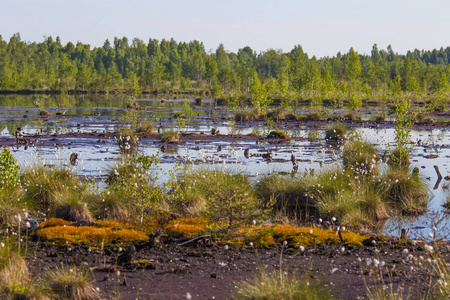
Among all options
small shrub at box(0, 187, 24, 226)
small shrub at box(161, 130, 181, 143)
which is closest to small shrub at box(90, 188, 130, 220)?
small shrub at box(0, 187, 24, 226)

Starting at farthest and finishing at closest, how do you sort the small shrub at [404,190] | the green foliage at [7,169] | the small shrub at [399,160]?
the small shrub at [399,160]
the small shrub at [404,190]
the green foliage at [7,169]

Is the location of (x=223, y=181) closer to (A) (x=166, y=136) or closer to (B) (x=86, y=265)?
(B) (x=86, y=265)

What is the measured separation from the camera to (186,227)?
37.6ft

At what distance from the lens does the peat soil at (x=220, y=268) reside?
7898 millimetres

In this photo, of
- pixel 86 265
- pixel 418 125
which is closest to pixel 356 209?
pixel 86 265

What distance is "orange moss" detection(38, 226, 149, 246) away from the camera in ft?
34.7

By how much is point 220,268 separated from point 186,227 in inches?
94.7

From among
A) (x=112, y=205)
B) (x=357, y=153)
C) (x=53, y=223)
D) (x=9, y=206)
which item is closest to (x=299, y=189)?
(x=112, y=205)

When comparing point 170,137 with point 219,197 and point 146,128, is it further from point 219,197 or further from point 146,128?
point 219,197

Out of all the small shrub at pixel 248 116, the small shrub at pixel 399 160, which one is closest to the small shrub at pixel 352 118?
the small shrub at pixel 248 116

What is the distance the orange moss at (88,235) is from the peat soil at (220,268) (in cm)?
37

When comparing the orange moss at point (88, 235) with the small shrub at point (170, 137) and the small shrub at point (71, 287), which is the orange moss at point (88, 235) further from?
the small shrub at point (170, 137)

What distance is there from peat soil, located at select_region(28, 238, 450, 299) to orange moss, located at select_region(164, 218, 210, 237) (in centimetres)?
52

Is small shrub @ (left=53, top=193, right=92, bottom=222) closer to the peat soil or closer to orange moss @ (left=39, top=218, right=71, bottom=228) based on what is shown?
orange moss @ (left=39, top=218, right=71, bottom=228)
